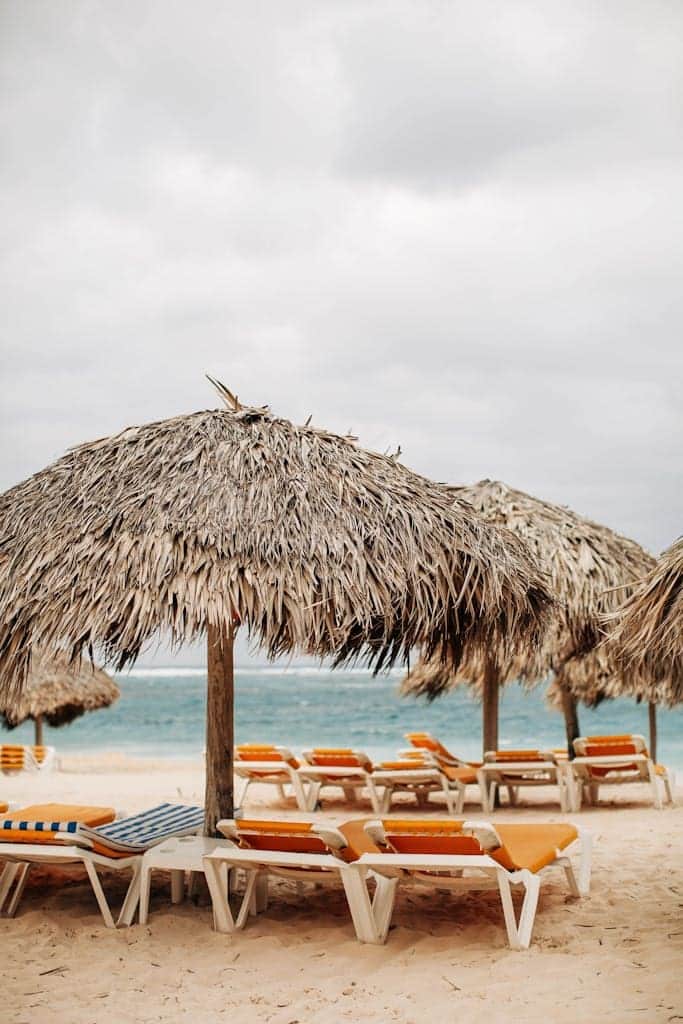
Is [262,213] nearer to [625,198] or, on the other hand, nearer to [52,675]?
[625,198]

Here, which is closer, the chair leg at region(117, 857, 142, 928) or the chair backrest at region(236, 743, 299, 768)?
the chair leg at region(117, 857, 142, 928)

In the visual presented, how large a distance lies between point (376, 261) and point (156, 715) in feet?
105

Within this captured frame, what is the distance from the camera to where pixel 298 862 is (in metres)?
4.36

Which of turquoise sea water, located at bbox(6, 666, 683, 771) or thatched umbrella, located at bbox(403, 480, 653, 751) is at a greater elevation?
thatched umbrella, located at bbox(403, 480, 653, 751)

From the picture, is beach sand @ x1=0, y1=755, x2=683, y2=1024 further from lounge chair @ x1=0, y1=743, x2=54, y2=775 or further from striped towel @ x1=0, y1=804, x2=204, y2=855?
lounge chair @ x1=0, y1=743, x2=54, y2=775

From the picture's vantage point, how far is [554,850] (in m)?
4.59

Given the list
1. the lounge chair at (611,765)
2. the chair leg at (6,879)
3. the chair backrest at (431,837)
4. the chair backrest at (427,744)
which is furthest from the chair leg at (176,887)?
the chair backrest at (427,744)

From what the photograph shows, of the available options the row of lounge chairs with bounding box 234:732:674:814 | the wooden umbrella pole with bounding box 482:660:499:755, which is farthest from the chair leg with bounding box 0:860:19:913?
the wooden umbrella pole with bounding box 482:660:499:755

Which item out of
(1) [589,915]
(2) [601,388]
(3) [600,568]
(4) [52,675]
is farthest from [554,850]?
(2) [601,388]

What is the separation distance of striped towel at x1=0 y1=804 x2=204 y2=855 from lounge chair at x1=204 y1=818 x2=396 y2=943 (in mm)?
536

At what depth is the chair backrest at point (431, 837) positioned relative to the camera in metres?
4.14

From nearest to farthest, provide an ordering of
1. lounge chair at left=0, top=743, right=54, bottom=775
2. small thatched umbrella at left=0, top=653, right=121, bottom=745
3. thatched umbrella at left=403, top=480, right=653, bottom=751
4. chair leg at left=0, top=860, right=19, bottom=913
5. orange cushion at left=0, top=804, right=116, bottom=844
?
1. chair leg at left=0, top=860, right=19, bottom=913
2. orange cushion at left=0, top=804, right=116, bottom=844
3. thatched umbrella at left=403, top=480, right=653, bottom=751
4. lounge chair at left=0, top=743, right=54, bottom=775
5. small thatched umbrella at left=0, top=653, right=121, bottom=745

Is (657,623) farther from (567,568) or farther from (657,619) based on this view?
(567,568)

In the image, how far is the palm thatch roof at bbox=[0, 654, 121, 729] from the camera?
1478 cm
